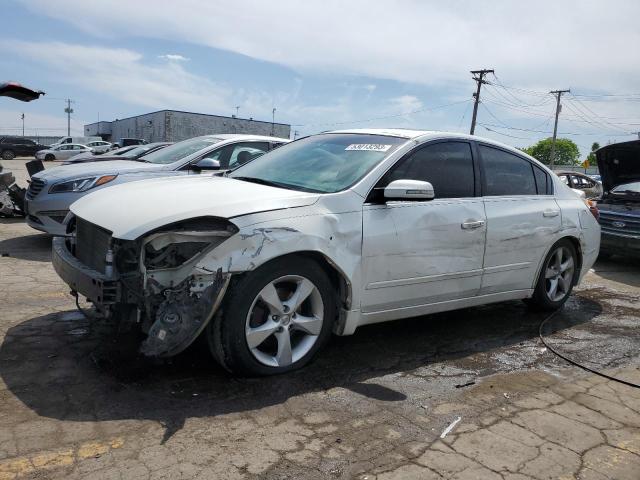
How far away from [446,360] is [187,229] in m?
2.17

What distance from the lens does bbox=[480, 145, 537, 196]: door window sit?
4.92m

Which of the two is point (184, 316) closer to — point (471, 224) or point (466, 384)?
point (466, 384)

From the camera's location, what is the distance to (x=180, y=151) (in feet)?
27.3

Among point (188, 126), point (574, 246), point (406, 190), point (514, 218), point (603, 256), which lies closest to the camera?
point (406, 190)

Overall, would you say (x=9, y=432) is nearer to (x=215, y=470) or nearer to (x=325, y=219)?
(x=215, y=470)

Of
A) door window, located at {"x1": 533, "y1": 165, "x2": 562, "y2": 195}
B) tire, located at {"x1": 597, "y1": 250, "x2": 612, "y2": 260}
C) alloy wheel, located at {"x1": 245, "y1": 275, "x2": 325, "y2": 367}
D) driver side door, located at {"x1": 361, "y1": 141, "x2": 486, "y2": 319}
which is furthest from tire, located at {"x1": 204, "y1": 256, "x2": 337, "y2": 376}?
tire, located at {"x1": 597, "y1": 250, "x2": 612, "y2": 260}

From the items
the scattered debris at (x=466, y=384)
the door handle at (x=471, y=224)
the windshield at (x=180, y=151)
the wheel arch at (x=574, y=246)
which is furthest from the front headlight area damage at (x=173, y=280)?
the windshield at (x=180, y=151)

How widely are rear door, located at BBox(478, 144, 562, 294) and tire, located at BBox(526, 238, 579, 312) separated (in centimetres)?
21

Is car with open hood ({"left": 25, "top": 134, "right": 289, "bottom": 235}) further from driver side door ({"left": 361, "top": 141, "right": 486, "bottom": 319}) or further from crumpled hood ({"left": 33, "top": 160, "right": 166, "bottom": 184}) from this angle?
driver side door ({"left": 361, "top": 141, "right": 486, "bottom": 319})

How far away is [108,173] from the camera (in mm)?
7621

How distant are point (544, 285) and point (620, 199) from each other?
4.62m

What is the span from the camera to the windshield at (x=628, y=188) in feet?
29.7

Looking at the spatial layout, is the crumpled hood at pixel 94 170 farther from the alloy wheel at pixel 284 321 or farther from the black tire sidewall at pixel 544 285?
the black tire sidewall at pixel 544 285

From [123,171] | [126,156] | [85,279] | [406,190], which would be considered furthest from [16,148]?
[406,190]
